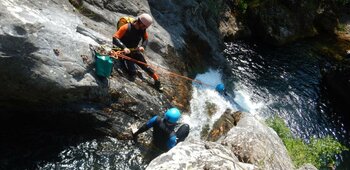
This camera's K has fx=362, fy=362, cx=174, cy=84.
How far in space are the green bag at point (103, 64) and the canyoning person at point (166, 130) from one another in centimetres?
208

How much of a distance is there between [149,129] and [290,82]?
42.9 ft

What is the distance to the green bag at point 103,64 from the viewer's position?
36.0 feet

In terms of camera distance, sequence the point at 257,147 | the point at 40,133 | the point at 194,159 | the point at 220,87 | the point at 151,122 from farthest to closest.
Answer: the point at 220,87 < the point at 151,122 < the point at 40,133 < the point at 257,147 < the point at 194,159

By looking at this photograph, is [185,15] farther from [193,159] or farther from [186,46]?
[193,159]

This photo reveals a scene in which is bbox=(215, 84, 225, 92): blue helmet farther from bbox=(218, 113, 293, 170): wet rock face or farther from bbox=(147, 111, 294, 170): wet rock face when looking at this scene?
bbox=(218, 113, 293, 170): wet rock face

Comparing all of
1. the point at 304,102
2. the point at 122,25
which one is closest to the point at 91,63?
the point at 122,25

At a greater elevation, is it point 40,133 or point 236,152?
point 236,152

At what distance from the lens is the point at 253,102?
18.9 metres

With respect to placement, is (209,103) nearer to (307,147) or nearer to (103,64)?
(307,147)

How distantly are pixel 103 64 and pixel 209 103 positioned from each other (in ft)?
20.6

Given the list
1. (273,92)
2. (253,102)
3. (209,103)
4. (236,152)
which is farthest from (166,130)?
(273,92)

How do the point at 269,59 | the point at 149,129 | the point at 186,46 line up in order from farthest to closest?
1. the point at 269,59
2. the point at 186,46
3. the point at 149,129

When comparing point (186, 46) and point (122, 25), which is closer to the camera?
point (122, 25)

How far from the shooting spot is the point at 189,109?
1463 cm
